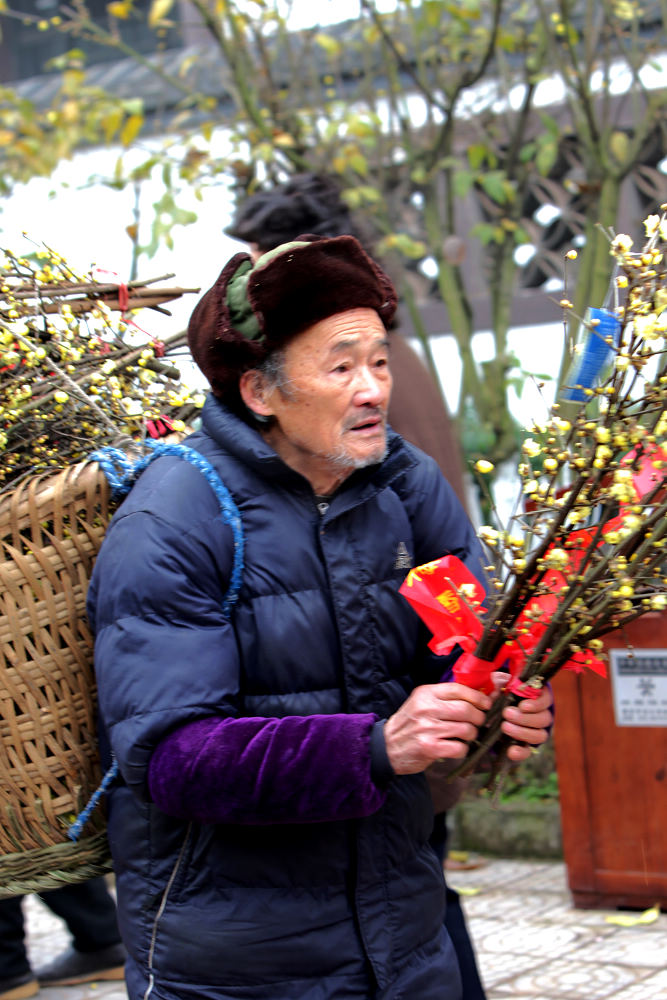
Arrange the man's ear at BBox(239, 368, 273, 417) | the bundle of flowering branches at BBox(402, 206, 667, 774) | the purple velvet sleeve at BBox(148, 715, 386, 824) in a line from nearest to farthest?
the bundle of flowering branches at BBox(402, 206, 667, 774), the purple velvet sleeve at BBox(148, 715, 386, 824), the man's ear at BBox(239, 368, 273, 417)

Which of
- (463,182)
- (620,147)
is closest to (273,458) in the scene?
(463,182)

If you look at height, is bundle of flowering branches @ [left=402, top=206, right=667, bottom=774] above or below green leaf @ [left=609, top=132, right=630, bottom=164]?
below

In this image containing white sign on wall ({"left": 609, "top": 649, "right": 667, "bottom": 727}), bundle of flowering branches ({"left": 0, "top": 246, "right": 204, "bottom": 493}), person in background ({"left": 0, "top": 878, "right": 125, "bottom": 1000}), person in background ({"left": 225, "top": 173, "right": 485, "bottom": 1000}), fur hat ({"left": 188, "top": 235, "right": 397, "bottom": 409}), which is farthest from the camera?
white sign on wall ({"left": 609, "top": 649, "right": 667, "bottom": 727})

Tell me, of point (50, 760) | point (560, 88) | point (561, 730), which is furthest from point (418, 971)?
point (560, 88)

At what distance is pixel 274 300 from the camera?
1883 millimetres

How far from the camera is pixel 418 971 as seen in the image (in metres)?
1.96

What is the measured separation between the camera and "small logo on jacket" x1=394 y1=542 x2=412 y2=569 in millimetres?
2010

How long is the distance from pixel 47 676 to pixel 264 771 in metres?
0.45

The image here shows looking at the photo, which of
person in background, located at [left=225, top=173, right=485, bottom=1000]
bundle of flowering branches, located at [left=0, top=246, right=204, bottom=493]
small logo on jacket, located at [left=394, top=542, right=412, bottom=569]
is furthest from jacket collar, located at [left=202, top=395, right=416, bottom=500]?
person in background, located at [left=225, top=173, right=485, bottom=1000]

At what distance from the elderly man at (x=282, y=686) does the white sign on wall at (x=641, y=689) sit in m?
2.12

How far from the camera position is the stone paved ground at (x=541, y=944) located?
3520 millimetres

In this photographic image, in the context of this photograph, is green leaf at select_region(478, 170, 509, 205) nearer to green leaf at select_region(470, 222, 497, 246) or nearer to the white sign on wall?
green leaf at select_region(470, 222, 497, 246)

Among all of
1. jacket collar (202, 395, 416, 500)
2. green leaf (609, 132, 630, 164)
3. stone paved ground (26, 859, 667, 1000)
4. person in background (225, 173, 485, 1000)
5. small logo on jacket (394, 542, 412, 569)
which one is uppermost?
green leaf (609, 132, 630, 164)

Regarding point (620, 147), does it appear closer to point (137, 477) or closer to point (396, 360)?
point (396, 360)
